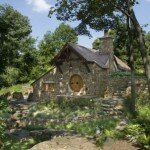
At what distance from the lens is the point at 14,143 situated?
17016mm

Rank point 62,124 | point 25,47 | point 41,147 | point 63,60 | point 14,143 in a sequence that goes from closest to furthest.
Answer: point 41,147, point 14,143, point 62,124, point 63,60, point 25,47

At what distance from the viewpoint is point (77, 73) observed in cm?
3412

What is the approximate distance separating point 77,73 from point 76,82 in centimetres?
90

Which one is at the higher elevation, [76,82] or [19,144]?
[76,82]

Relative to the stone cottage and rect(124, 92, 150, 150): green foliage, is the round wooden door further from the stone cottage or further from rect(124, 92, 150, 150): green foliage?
rect(124, 92, 150, 150): green foliage

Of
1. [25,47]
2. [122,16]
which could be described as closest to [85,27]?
[122,16]

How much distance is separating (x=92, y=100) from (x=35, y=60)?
86.3 feet

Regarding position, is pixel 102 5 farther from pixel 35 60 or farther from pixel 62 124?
pixel 35 60

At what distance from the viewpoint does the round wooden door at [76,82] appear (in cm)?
3397

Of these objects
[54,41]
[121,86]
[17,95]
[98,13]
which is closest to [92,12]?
[98,13]

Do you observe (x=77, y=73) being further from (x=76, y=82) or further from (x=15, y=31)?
(x=15, y=31)

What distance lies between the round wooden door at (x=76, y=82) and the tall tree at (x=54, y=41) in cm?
2506

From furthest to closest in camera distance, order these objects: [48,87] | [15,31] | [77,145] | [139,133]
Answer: [15,31]
[48,87]
[139,133]
[77,145]

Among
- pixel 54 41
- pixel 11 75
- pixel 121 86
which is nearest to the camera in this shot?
pixel 121 86
